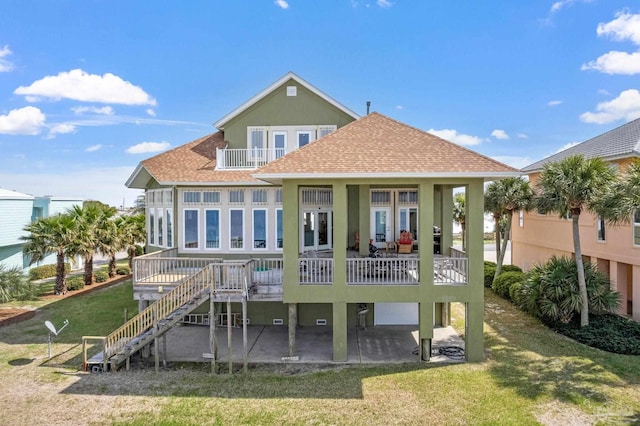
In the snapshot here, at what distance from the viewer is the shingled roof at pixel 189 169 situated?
15617mm

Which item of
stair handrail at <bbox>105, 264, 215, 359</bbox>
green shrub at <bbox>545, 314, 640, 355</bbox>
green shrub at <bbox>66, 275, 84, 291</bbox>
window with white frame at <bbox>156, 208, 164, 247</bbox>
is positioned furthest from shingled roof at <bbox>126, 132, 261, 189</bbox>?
green shrub at <bbox>545, 314, 640, 355</bbox>

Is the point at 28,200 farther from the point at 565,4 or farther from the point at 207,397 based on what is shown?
the point at 565,4

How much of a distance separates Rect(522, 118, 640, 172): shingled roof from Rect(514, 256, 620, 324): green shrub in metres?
5.08

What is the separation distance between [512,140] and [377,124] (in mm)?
32574

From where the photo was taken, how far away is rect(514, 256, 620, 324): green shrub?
15.1 metres

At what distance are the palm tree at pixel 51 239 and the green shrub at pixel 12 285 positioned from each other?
150 inches

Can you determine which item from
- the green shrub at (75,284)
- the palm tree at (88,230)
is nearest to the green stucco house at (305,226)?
the palm tree at (88,230)

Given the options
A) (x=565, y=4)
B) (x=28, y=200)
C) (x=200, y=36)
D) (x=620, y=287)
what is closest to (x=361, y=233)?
(x=620, y=287)

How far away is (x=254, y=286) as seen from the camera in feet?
43.6

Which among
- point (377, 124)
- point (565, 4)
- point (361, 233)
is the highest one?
point (565, 4)

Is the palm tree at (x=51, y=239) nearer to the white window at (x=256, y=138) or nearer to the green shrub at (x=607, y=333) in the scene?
the white window at (x=256, y=138)

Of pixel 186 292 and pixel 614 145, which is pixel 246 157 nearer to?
A: pixel 186 292

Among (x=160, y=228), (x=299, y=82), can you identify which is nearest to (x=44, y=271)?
(x=160, y=228)

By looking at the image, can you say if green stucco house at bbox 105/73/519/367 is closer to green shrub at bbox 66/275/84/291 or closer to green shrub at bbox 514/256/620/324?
green shrub at bbox 514/256/620/324
